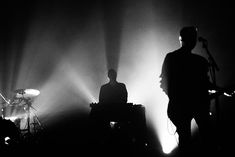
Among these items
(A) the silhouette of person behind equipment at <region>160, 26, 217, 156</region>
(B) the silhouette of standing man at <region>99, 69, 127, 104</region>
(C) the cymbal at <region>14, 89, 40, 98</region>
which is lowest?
(A) the silhouette of person behind equipment at <region>160, 26, 217, 156</region>

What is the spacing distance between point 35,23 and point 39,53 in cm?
93

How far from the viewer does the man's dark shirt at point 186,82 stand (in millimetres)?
3230

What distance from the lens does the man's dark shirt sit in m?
3.23

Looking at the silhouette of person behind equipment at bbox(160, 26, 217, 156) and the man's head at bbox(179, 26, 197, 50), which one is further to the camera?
the man's head at bbox(179, 26, 197, 50)

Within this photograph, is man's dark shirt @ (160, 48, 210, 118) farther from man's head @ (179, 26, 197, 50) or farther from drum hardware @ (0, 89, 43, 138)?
drum hardware @ (0, 89, 43, 138)

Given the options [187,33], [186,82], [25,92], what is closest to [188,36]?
[187,33]

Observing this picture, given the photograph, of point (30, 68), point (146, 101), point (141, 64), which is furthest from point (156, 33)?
point (30, 68)

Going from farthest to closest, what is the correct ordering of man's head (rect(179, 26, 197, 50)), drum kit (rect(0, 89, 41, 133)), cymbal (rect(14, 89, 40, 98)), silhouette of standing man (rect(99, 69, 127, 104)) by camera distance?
drum kit (rect(0, 89, 41, 133)) < cymbal (rect(14, 89, 40, 98)) < silhouette of standing man (rect(99, 69, 127, 104)) < man's head (rect(179, 26, 197, 50))

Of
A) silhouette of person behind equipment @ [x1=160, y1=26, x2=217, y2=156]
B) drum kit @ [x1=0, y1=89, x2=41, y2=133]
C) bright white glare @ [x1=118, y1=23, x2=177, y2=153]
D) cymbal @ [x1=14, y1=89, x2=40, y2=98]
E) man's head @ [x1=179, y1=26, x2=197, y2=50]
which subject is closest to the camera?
silhouette of person behind equipment @ [x1=160, y1=26, x2=217, y2=156]

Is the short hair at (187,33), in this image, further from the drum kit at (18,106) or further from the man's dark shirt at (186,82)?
the drum kit at (18,106)

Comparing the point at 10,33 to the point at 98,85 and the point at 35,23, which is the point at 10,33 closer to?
the point at 35,23

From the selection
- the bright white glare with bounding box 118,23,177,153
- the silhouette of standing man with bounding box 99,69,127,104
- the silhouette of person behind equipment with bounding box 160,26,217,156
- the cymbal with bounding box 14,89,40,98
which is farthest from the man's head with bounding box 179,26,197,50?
the cymbal with bounding box 14,89,40,98

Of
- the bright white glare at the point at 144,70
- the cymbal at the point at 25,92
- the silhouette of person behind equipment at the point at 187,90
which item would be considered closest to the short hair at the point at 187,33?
the silhouette of person behind equipment at the point at 187,90

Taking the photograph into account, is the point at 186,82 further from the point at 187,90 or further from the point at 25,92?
the point at 25,92
